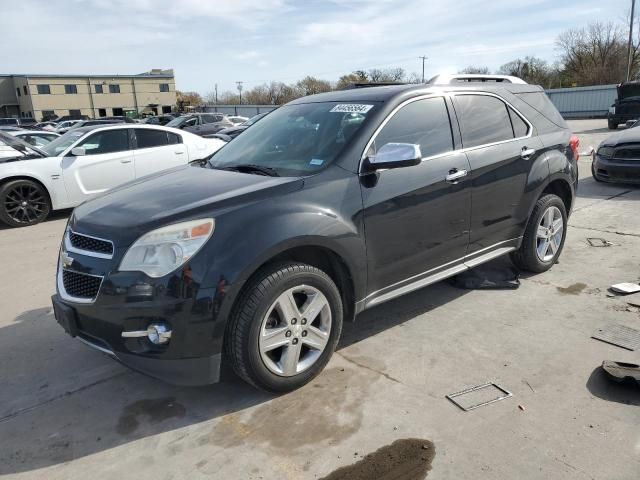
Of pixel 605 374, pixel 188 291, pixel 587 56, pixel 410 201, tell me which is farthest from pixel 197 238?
pixel 587 56

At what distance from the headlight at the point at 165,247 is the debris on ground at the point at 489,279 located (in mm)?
2853

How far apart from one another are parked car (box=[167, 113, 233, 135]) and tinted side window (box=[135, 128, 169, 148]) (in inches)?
534

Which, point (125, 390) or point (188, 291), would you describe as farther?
point (125, 390)

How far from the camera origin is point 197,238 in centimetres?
276

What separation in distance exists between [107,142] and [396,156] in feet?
23.1

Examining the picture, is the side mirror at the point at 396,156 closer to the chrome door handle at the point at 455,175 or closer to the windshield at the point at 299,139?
the windshield at the point at 299,139

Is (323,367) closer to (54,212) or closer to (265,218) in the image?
(265,218)

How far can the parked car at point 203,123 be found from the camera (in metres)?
23.0

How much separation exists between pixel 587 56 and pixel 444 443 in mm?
65317

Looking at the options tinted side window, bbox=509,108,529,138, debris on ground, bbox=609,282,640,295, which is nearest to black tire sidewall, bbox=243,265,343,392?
tinted side window, bbox=509,108,529,138

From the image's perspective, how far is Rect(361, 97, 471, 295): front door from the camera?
3.43 meters

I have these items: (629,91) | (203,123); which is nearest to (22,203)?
(203,123)

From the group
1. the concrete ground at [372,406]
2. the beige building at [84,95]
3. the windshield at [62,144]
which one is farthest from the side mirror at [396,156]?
the beige building at [84,95]

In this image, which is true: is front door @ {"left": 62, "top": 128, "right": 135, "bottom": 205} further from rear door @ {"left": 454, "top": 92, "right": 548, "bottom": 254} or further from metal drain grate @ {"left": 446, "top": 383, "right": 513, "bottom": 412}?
metal drain grate @ {"left": 446, "top": 383, "right": 513, "bottom": 412}
